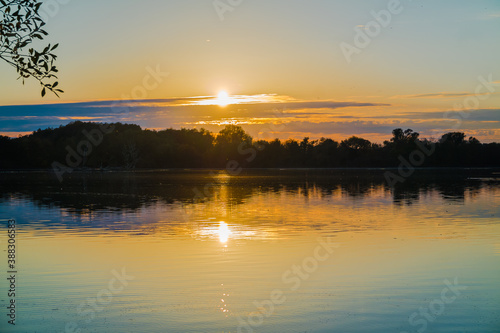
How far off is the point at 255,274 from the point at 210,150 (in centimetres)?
13396

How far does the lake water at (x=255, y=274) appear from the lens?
9609 millimetres

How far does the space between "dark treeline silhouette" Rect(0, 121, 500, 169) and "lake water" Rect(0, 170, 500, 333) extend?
108 meters

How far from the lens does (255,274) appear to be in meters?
13.1

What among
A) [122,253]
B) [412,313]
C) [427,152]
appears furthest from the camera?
[427,152]

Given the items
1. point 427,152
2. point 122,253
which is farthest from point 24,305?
point 427,152

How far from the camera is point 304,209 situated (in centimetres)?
2936

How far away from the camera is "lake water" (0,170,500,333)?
9609mm

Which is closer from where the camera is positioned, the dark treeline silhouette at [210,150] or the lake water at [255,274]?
the lake water at [255,274]

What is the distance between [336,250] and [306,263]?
7.38 feet

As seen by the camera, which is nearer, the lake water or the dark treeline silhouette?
the lake water

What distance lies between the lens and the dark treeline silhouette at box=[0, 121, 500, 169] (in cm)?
12788

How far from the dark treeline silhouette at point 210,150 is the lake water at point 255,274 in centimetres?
10787

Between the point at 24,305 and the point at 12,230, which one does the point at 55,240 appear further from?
the point at 24,305

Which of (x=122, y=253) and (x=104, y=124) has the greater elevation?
(x=104, y=124)
